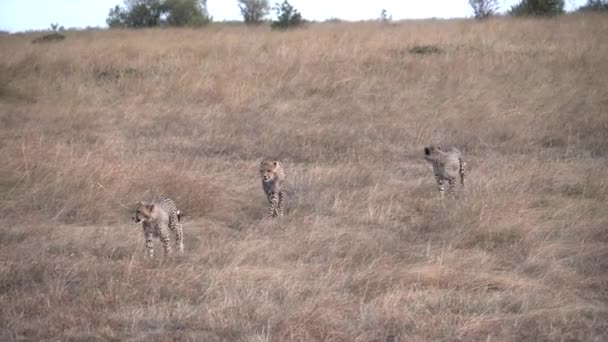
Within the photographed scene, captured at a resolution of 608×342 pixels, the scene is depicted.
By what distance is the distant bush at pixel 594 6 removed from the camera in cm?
2005

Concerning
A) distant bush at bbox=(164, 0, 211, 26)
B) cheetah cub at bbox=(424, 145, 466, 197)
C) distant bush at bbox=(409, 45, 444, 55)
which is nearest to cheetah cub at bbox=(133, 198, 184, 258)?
cheetah cub at bbox=(424, 145, 466, 197)

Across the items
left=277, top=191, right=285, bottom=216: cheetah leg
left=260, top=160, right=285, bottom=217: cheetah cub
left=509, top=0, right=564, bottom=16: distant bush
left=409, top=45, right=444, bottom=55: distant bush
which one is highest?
left=509, top=0, right=564, bottom=16: distant bush

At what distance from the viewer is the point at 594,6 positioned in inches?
809

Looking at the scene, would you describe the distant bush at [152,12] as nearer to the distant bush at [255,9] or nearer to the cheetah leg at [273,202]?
the distant bush at [255,9]

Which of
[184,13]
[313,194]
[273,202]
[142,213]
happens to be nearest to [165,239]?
[142,213]

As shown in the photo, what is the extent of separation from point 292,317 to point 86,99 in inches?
331

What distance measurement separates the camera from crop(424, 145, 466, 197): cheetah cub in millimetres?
6598

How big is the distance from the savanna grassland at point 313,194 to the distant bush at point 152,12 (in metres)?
16.3

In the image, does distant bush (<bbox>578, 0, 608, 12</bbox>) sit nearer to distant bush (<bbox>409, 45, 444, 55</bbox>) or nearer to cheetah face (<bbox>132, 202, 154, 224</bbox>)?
distant bush (<bbox>409, 45, 444, 55</bbox>)

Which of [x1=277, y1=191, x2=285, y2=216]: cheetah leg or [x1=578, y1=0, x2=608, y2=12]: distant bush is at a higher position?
[x1=578, y1=0, x2=608, y2=12]: distant bush

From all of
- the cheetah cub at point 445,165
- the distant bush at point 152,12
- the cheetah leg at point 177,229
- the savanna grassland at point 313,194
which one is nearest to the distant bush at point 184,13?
the distant bush at point 152,12

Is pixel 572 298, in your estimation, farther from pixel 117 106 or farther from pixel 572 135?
pixel 117 106

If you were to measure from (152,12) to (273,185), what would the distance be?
25.3 metres

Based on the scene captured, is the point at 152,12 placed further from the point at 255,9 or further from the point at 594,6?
the point at 594,6
